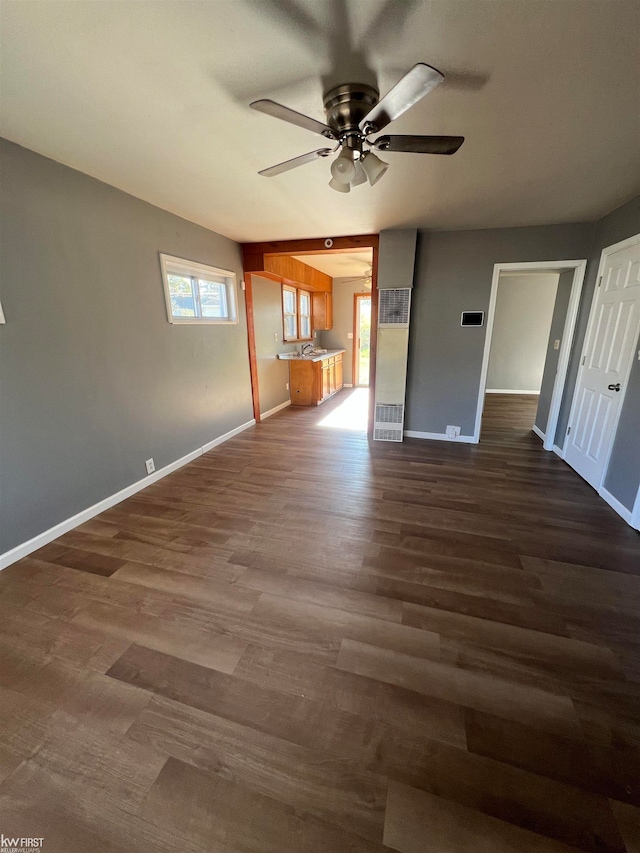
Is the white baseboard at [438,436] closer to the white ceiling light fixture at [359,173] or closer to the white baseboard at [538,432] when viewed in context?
the white baseboard at [538,432]

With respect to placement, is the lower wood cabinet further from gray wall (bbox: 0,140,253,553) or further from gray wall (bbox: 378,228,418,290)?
gray wall (bbox: 0,140,253,553)

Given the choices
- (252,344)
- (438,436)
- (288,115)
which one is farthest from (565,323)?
(252,344)

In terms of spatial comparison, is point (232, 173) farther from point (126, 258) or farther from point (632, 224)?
point (632, 224)

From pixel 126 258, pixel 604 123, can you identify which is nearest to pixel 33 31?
pixel 126 258

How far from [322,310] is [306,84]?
230 inches

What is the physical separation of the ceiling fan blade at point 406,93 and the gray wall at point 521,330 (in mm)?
6017

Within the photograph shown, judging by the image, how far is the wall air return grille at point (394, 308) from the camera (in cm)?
384

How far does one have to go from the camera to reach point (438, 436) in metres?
4.34

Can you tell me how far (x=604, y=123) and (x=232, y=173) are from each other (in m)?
2.21

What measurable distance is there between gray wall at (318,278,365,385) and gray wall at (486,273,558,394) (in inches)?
119

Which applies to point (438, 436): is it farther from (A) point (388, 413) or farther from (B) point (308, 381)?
(B) point (308, 381)

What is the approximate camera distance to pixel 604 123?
169 cm

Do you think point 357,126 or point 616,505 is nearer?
point 357,126

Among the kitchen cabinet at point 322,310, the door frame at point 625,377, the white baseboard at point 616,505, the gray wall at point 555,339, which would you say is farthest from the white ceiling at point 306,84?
the kitchen cabinet at point 322,310
